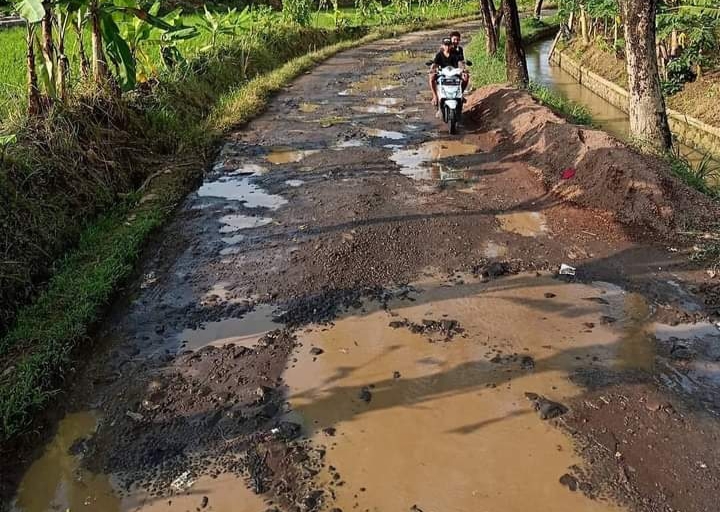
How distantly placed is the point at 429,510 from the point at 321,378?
139cm

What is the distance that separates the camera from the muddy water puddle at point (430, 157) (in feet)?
29.1

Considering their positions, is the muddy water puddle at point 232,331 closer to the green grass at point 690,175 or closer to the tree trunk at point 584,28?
the green grass at point 690,175

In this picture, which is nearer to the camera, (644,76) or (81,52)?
(644,76)

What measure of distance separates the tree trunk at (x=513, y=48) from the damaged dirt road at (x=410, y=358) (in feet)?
19.5

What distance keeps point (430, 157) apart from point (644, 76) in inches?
118

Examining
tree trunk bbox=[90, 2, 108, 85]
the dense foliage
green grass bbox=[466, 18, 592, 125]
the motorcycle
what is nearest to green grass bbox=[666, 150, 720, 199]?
green grass bbox=[466, 18, 592, 125]

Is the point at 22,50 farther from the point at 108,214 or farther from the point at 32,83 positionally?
the point at 108,214

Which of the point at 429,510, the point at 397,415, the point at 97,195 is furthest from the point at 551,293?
the point at 97,195

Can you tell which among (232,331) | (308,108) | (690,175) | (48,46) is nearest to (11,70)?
(48,46)

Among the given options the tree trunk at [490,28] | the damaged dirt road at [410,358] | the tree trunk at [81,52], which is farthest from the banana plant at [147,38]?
the tree trunk at [490,28]

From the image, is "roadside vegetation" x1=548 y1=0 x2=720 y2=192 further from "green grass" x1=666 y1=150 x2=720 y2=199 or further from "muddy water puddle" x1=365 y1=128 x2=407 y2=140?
"muddy water puddle" x1=365 y1=128 x2=407 y2=140

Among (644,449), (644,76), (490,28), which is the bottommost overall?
(644,449)

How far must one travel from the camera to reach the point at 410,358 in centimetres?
464

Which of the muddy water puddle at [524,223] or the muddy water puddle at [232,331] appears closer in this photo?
the muddy water puddle at [232,331]
